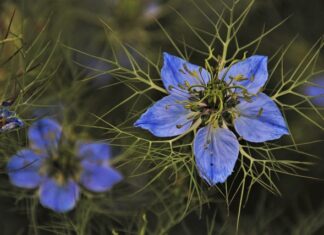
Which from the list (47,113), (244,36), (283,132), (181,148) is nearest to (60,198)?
(47,113)

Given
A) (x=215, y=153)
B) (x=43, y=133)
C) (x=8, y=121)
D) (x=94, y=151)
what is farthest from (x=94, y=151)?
(x=215, y=153)

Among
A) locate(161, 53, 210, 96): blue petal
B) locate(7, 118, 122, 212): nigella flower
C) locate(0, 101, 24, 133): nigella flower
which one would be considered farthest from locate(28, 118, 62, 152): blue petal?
locate(161, 53, 210, 96): blue petal

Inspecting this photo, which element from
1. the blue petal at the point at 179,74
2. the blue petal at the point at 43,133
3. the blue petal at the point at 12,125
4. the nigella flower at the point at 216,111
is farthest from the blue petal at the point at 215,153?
the blue petal at the point at 43,133

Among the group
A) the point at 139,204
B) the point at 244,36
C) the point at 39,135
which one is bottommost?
the point at 139,204

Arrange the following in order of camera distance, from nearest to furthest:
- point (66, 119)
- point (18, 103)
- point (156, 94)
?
point (18, 103), point (66, 119), point (156, 94)

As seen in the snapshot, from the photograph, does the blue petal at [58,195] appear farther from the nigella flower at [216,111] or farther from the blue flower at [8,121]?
the nigella flower at [216,111]

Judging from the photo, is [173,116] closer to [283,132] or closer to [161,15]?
[283,132]

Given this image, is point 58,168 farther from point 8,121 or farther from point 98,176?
point 8,121
